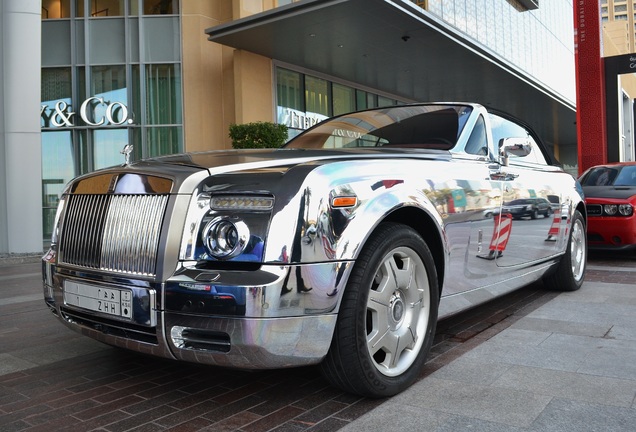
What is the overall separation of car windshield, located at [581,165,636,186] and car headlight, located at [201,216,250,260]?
25.3 ft

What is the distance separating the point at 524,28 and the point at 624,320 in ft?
97.2

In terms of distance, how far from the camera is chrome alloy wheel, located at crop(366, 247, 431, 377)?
2.70 m

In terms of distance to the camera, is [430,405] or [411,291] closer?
[430,405]

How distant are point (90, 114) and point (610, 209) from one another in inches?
559

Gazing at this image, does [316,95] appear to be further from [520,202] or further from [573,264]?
[520,202]

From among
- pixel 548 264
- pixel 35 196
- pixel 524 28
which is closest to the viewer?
pixel 548 264

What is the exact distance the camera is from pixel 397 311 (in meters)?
2.85

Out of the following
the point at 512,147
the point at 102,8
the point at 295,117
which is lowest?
the point at 512,147

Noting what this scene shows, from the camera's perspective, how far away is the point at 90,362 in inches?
136

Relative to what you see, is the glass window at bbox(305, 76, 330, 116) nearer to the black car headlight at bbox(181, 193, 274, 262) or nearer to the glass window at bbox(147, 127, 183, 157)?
the glass window at bbox(147, 127, 183, 157)

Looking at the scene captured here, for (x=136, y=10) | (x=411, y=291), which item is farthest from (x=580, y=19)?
(x=411, y=291)

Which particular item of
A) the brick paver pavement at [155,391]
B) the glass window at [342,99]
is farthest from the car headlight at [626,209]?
the glass window at [342,99]

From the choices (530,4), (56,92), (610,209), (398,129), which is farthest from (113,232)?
(530,4)

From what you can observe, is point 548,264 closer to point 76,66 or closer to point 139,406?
point 139,406
